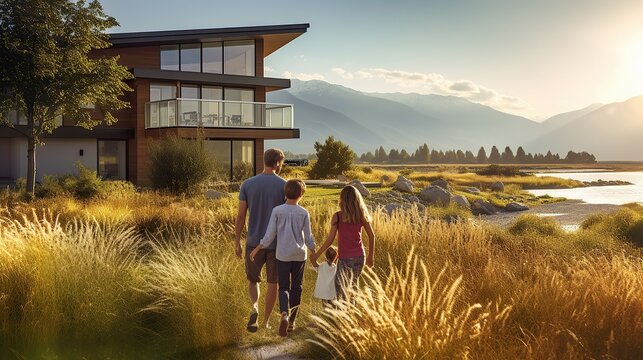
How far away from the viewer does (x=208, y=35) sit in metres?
30.4

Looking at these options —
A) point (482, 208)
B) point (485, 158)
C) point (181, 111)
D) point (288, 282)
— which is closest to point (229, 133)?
point (181, 111)

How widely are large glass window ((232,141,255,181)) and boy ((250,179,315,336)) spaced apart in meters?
25.0

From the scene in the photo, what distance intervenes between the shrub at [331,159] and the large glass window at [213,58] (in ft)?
28.5

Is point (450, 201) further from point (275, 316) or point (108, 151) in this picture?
point (275, 316)

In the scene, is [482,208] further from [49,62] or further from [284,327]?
[284,327]

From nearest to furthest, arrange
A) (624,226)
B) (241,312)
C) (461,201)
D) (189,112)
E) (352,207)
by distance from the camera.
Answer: (352,207)
(241,312)
(624,226)
(461,201)
(189,112)

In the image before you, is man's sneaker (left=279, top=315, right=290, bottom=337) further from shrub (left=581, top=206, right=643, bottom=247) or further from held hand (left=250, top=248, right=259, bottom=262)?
shrub (left=581, top=206, right=643, bottom=247)

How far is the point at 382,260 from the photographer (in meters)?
9.29

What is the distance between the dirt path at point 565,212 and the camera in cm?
2272

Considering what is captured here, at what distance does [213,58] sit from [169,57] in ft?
7.06

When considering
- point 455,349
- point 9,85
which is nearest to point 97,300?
point 455,349

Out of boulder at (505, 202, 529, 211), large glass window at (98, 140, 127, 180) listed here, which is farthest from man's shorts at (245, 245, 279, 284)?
large glass window at (98, 140, 127, 180)

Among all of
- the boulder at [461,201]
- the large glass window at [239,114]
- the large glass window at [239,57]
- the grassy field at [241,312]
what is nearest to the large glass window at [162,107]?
the large glass window at [239,114]

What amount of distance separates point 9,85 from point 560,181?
41.0 meters
